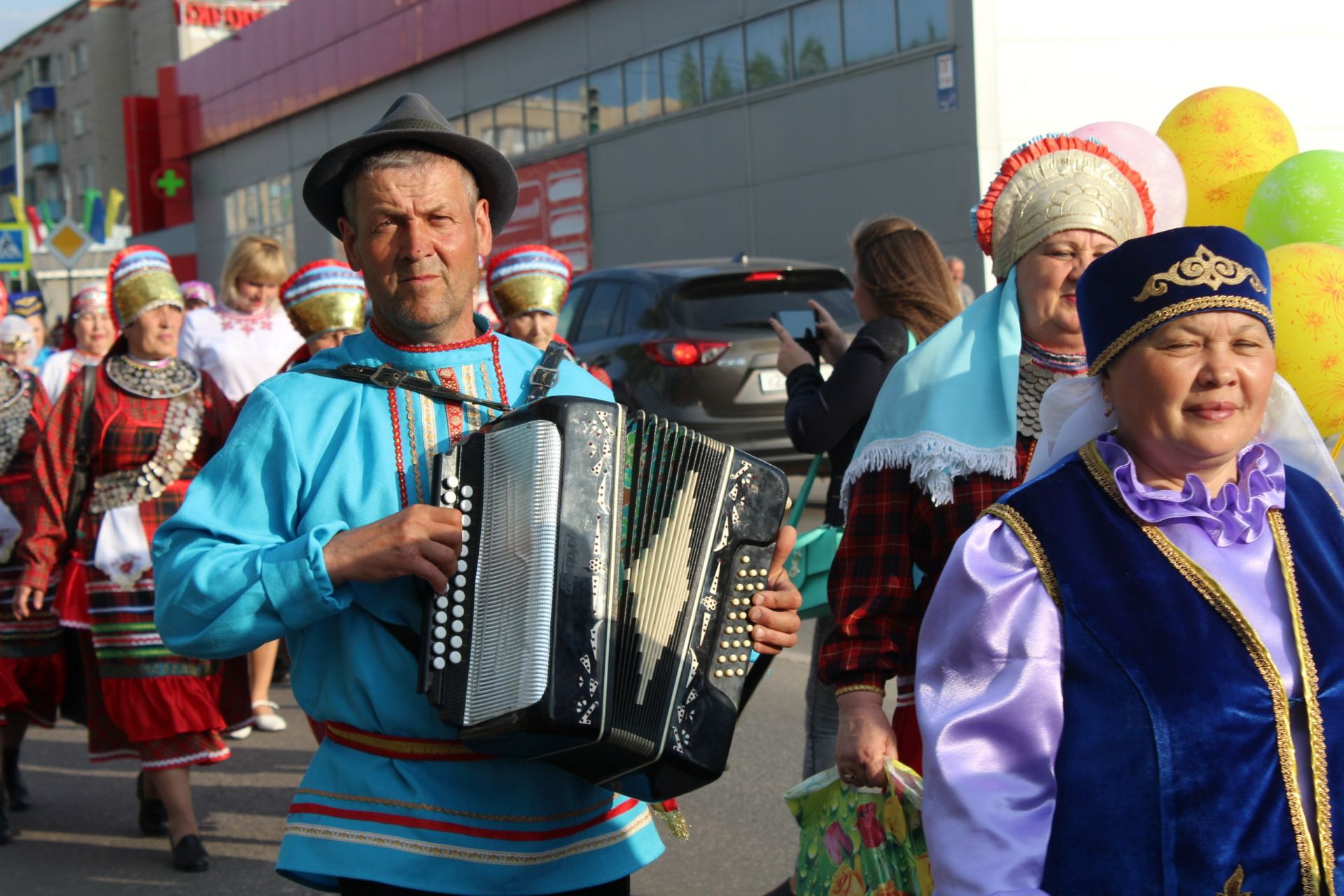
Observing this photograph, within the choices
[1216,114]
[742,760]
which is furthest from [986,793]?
[742,760]

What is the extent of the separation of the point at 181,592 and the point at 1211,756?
1.60 m

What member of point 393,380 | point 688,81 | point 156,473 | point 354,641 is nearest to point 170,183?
point 688,81

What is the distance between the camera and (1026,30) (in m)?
17.2

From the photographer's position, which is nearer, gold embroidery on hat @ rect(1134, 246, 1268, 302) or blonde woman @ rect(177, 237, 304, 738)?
gold embroidery on hat @ rect(1134, 246, 1268, 302)

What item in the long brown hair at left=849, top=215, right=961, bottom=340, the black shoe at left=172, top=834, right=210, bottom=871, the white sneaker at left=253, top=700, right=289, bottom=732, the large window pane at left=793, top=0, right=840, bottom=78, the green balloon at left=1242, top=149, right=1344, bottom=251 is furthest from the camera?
the large window pane at left=793, top=0, right=840, bottom=78

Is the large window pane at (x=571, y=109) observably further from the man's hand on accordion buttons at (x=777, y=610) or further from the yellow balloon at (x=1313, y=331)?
the man's hand on accordion buttons at (x=777, y=610)

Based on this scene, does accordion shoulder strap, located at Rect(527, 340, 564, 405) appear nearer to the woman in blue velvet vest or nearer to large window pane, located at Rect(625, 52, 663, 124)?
the woman in blue velvet vest

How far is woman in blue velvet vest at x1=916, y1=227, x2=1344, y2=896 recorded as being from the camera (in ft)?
7.25

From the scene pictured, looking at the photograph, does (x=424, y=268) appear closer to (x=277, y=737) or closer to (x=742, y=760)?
(x=742, y=760)

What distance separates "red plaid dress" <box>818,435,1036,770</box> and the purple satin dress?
58cm

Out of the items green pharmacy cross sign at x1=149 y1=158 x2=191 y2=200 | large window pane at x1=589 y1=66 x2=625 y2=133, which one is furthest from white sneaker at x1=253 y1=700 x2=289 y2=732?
green pharmacy cross sign at x1=149 y1=158 x2=191 y2=200

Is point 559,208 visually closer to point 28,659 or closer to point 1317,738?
point 28,659

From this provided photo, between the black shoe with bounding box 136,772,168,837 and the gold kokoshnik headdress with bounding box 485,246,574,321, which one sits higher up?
the gold kokoshnik headdress with bounding box 485,246,574,321

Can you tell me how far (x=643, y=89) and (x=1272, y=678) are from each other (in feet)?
71.2
